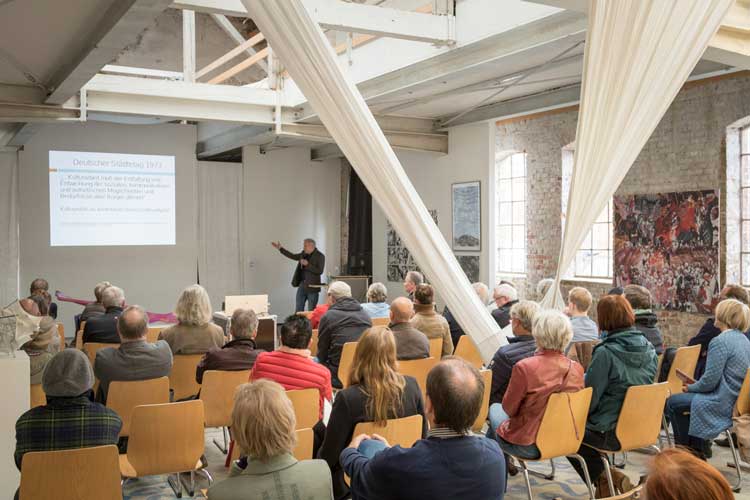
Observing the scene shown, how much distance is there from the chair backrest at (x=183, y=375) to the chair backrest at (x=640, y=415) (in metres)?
2.99

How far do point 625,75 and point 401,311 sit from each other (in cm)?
241

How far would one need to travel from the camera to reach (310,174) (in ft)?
46.3

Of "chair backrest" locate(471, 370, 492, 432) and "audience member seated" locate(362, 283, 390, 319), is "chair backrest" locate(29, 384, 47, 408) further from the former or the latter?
"audience member seated" locate(362, 283, 390, 319)

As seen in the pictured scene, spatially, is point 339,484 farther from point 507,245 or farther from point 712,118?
point 507,245

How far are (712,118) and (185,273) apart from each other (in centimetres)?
881

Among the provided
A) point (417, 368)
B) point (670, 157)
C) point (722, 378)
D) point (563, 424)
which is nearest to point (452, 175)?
point (670, 157)

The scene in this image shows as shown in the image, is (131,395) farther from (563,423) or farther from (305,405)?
(563,423)

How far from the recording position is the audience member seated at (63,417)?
10.2 ft

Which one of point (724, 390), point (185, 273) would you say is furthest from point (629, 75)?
point (185, 273)

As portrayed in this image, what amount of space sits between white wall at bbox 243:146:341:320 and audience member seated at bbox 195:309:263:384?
347 inches

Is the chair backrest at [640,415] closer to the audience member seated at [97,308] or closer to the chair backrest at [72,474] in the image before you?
the chair backrest at [72,474]

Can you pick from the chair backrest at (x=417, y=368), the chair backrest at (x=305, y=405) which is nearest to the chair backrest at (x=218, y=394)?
the chair backrest at (x=305, y=405)

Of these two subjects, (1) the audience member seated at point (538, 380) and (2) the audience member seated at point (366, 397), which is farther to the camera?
(1) the audience member seated at point (538, 380)

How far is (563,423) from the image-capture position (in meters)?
3.75
